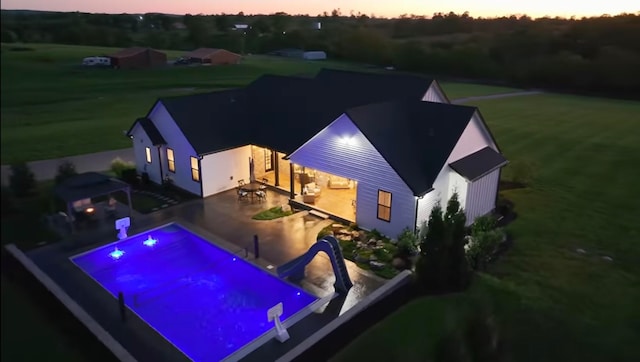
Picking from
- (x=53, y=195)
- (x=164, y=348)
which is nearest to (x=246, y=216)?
(x=164, y=348)

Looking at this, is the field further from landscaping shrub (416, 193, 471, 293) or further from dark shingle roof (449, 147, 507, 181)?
dark shingle roof (449, 147, 507, 181)

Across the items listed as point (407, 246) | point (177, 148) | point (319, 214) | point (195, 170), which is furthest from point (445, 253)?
point (177, 148)

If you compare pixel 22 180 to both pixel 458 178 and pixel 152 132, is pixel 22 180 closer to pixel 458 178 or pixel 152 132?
pixel 458 178

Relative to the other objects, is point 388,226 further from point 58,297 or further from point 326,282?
point 58,297

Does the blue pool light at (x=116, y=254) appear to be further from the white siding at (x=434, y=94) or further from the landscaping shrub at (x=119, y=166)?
the white siding at (x=434, y=94)

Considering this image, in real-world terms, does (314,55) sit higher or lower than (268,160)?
higher
